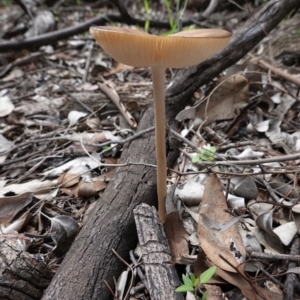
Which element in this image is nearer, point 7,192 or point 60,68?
point 7,192

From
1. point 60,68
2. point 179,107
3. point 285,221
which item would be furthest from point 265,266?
Answer: point 60,68

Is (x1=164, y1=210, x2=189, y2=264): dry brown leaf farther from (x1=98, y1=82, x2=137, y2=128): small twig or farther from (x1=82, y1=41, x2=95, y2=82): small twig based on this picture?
(x1=82, y1=41, x2=95, y2=82): small twig

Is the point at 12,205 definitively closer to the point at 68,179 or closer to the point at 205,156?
the point at 68,179

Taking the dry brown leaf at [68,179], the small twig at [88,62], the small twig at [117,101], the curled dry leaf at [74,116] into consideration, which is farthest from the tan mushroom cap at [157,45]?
the small twig at [88,62]

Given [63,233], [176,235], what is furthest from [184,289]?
[63,233]

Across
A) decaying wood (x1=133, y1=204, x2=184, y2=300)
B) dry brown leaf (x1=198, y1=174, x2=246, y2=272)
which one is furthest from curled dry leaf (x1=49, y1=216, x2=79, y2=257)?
dry brown leaf (x1=198, y1=174, x2=246, y2=272)

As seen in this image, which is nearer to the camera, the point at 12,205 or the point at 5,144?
the point at 12,205

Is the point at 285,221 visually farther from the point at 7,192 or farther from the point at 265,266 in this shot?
the point at 7,192
